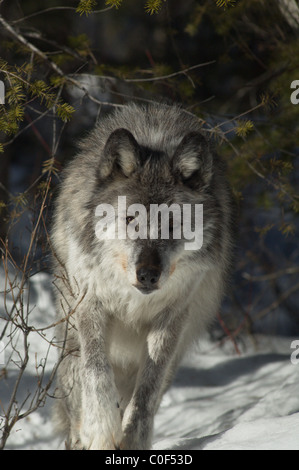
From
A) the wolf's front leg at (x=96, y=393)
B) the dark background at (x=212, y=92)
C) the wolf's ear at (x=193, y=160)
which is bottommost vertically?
the wolf's front leg at (x=96, y=393)

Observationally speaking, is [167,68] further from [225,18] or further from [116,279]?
[116,279]

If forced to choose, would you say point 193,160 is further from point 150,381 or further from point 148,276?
point 150,381

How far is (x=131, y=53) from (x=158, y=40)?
0.43 metres

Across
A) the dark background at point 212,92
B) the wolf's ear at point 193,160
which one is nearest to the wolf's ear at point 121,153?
the wolf's ear at point 193,160

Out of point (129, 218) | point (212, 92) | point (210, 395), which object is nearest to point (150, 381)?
point (129, 218)

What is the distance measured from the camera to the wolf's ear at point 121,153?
377cm

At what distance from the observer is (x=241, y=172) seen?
590cm

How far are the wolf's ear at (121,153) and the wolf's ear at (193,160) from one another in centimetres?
28

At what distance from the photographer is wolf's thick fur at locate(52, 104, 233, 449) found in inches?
148

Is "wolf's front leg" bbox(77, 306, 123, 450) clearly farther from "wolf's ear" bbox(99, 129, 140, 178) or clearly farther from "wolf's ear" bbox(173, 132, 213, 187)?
"wolf's ear" bbox(173, 132, 213, 187)

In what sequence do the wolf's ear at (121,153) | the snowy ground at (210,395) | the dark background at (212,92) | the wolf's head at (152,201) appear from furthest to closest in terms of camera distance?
the dark background at (212,92) < the snowy ground at (210,395) < the wolf's ear at (121,153) < the wolf's head at (152,201)

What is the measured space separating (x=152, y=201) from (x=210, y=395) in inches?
129

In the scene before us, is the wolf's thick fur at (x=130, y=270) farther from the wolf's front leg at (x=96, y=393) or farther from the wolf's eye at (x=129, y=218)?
the wolf's eye at (x=129, y=218)

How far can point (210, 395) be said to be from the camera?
6.33 metres
